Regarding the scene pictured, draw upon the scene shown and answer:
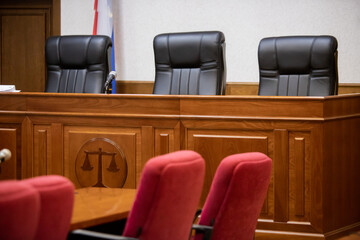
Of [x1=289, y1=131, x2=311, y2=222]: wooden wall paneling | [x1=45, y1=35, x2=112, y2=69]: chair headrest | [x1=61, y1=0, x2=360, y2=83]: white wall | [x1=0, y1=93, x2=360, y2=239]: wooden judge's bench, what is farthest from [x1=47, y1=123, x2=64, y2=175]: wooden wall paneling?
[x1=61, y1=0, x2=360, y2=83]: white wall

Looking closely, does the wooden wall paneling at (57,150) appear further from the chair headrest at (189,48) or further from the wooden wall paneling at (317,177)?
the wooden wall paneling at (317,177)

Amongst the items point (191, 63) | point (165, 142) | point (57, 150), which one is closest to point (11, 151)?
point (57, 150)

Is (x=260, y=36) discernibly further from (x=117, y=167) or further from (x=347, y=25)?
(x=117, y=167)

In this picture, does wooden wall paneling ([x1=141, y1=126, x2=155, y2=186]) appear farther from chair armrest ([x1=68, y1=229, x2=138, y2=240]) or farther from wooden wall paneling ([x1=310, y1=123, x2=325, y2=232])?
chair armrest ([x1=68, y1=229, x2=138, y2=240])

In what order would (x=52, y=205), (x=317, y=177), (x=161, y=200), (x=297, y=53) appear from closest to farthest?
(x=52, y=205), (x=161, y=200), (x=317, y=177), (x=297, y=53)

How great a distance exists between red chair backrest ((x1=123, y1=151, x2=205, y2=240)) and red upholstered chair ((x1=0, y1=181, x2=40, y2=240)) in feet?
1.38

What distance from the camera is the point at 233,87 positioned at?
5.91 meters

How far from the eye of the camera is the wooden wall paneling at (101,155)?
12.0ft

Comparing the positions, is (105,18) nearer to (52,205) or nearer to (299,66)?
(299,66)

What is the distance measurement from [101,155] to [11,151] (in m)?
0.64

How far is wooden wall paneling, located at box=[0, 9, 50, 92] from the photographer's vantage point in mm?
6555

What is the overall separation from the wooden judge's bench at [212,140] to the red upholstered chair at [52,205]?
6.95ft

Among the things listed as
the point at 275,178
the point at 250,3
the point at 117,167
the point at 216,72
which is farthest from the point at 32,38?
the point at 275,178

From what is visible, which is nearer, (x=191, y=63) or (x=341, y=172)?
(x=341, y=172)
